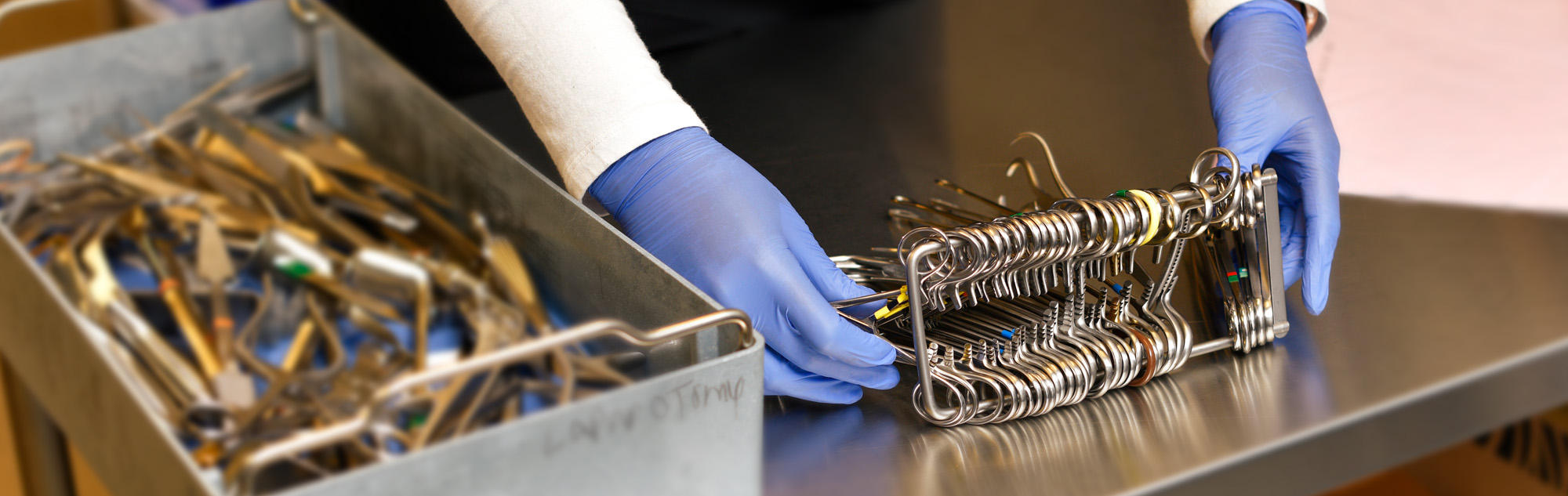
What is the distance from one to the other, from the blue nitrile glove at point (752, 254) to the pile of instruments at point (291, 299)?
0.09 metres

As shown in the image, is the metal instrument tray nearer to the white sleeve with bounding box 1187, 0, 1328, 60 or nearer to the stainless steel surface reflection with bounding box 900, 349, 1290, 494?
the stainless steel surface reflection with bounding box 900, 349, 1290, 494

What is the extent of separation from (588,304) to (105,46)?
1.73 feet

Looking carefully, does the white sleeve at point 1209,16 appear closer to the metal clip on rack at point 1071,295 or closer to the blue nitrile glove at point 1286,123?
the blue nitrile glove at point 1286,123

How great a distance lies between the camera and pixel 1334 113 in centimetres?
98

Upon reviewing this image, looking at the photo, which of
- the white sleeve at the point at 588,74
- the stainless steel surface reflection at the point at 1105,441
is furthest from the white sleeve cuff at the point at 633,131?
the stainless steel surface reflection at the point at 1105,441

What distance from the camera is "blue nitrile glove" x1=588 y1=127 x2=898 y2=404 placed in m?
0.51

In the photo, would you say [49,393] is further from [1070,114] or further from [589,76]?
[1070,114]

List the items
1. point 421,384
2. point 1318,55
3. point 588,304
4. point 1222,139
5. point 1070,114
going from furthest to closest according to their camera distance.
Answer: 1. point 1318,55
2. point 1070,114
3. point 1222,139
4. point 588,304
5. point 421,384

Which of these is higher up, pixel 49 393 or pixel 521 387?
pixel 521 387

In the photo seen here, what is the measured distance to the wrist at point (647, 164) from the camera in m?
0.59

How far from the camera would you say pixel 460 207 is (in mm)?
624

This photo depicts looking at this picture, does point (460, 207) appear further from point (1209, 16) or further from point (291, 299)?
point (1209, 16)

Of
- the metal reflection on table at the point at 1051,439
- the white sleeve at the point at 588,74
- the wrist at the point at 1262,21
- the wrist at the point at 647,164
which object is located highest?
the wrist at the point at 1262,21

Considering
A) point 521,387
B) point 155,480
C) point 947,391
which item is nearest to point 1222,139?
point 947,391
